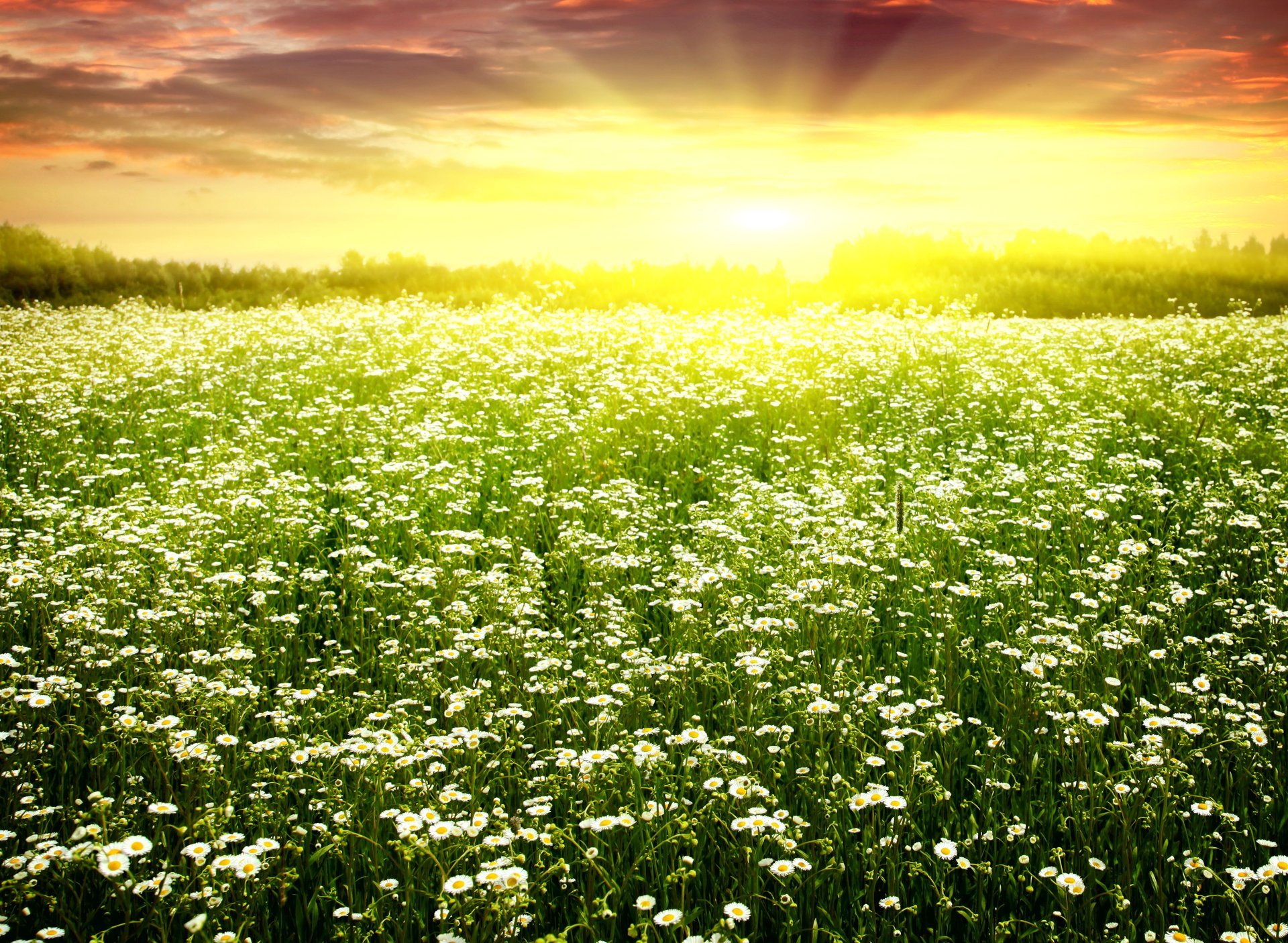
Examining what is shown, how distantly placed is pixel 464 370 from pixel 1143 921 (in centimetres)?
1041

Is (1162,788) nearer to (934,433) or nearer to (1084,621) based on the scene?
(1084,621)

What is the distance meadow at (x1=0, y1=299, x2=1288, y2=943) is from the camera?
3098mm

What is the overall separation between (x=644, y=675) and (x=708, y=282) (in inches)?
1127

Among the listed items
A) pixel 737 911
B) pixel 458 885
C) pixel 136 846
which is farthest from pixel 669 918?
pixel 136 846

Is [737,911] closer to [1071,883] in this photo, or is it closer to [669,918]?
[669,918]

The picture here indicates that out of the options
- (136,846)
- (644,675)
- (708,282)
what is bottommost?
(136,846)

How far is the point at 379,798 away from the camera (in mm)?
3393

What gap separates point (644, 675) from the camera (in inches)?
168

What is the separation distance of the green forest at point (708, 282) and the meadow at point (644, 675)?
51.8 feet

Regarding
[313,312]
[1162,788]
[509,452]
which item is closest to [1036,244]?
[313,312]

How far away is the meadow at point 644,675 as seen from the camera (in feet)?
10.2

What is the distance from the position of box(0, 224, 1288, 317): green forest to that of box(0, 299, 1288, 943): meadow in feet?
51.8

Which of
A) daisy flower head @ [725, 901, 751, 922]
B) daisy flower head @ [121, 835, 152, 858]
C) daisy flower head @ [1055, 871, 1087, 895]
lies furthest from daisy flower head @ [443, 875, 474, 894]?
daisy flower head @ [1055, 871, 1087, 895]

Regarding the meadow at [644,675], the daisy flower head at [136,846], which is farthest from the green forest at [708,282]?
the daisy flower head at [136,846]
